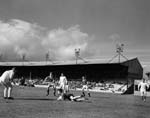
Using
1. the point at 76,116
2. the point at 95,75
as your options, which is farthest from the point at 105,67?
the point at 76,116

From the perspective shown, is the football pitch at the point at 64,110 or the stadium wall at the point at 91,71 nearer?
the football pitch at the point at 64,110

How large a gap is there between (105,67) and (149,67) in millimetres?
21939

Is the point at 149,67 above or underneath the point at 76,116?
above

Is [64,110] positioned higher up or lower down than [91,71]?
lower down

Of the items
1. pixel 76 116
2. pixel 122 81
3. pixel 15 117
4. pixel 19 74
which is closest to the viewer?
pixel 15 117

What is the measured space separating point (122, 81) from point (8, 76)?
40194 mm

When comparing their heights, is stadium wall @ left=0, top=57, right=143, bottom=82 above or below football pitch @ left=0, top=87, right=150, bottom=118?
above

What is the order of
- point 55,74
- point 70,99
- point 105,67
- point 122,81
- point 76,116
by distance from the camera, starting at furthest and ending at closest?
1. point 55,74
2. point 105,67
3. point 122,81
4. point 70,99
5. point 76,116

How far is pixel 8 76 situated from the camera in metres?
15.9

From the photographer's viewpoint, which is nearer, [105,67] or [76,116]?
[76,116]

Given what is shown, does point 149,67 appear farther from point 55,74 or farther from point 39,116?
point 39,116

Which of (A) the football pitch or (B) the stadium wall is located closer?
(A) the football pitch

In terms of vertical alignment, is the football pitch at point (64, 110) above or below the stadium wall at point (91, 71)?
below

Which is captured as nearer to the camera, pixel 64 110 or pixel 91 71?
pixel 64 110
